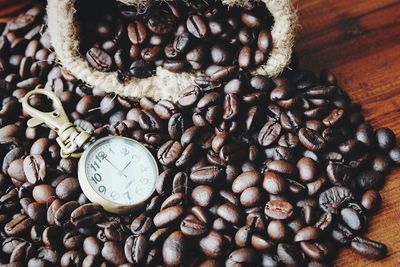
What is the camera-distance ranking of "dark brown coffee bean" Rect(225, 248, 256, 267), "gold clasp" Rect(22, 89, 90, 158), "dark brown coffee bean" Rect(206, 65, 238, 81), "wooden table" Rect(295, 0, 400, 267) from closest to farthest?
"dark brown coffee bean" Rect(225, 248, 256, 267), "gold clasp" Rect(22, 89, 90, 158), "dark brown coffee bean" Rect(206, 65, 238, 81), "wooden table" Rect(295, 0, 400, 267)

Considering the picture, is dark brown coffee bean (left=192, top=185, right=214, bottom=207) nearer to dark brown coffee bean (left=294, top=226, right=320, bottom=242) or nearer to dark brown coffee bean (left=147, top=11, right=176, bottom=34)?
dark brown coffee bean (left=294, top=226, right=320, bottom=242)

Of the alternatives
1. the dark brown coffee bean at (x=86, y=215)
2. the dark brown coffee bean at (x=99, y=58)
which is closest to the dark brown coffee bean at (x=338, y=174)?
the dark brown coffee bean at (x=86, y=215)

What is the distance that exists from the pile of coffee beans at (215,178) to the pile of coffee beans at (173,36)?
0.09 metres

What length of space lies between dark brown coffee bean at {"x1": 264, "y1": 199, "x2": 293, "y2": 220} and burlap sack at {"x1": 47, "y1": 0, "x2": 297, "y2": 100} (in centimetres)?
49

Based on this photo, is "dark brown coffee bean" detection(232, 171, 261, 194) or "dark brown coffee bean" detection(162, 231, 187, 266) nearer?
"dark brown coffee bean" detection(162, 231, 187, 266)

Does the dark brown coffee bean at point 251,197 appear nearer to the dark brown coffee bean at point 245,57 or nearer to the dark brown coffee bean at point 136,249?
the dark brown coffee bean at point 136,249

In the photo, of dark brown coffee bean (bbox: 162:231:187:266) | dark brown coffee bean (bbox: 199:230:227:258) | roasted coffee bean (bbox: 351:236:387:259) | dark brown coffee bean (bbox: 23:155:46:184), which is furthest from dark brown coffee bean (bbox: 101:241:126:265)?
roasted coffee bean (bbox: 351:236:387:259)

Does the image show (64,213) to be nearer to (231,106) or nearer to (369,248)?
(231,106)

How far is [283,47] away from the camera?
1743mm

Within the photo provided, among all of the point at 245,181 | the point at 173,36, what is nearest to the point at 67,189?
the point at 245,181

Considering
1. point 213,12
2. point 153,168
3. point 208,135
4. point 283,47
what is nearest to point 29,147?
point 153,168

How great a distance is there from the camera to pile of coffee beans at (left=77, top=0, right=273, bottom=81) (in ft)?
5.82

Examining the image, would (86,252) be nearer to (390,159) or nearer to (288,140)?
(288,140)

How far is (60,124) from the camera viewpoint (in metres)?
1.71
